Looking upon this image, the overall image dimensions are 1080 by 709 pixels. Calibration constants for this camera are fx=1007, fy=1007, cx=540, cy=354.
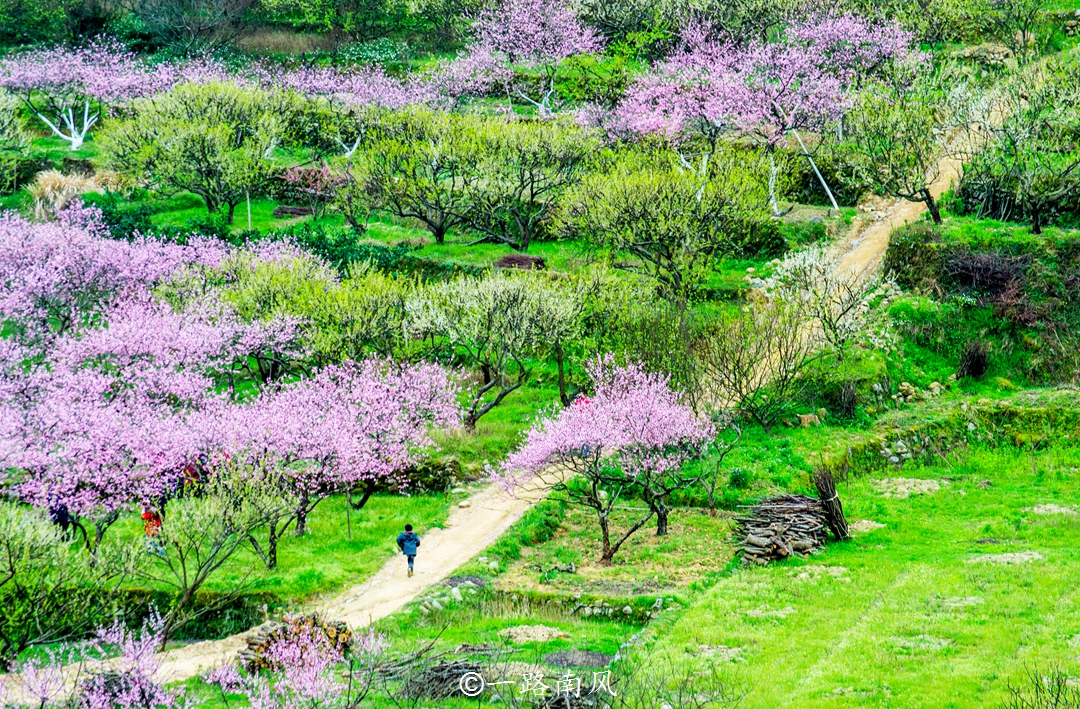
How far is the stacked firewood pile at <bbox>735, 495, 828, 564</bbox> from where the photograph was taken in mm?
30375

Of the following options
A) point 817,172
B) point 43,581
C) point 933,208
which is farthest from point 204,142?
point 933,208

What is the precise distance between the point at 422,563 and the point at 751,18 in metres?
59.2

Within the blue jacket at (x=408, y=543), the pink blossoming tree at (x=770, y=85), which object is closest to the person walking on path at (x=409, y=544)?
the blue jacket at (x=408, y=543)

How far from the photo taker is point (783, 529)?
30.9 metres

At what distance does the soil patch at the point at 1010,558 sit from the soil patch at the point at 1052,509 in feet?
14.3

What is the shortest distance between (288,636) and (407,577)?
598cm

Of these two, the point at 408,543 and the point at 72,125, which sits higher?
the point at 72,125

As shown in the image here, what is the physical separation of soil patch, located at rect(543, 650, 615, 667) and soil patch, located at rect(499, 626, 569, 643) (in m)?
1.51

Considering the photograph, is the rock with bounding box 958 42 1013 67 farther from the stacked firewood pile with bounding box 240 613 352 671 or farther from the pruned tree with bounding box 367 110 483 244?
the stacked firewood pile with bounding box 240 613 352 671

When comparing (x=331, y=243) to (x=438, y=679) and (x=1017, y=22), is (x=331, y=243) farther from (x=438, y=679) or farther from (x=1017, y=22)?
(x=1017, y=22)

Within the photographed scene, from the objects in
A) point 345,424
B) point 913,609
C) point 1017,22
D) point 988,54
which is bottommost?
point 345,424

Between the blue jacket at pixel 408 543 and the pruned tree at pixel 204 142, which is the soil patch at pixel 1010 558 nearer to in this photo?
the blue jacket at pixel 408 543

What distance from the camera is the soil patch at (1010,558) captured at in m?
27.2

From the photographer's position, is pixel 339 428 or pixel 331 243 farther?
pixel 331 243
